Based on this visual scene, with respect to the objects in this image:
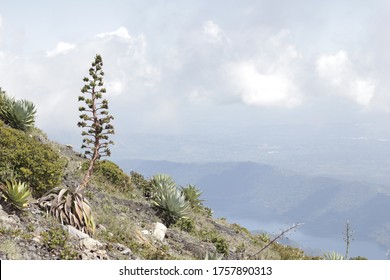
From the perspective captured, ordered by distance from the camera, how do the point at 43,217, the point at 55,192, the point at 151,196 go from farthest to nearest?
→ the point at 151,196 → the point at 55,192 → the point at 43,217

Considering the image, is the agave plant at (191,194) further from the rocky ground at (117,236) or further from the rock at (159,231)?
the rock at (159,231)

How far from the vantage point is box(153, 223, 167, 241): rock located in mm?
13258

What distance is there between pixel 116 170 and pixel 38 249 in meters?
11.1

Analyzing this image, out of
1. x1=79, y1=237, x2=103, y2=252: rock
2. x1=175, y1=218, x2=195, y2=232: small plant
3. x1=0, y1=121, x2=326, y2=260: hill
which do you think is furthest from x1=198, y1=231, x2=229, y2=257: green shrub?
x1=79, y1=237, x2=103, y2=252: rock

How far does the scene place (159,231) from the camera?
1360 centimetres

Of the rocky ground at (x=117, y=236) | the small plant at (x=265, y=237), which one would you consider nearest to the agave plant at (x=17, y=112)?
the rocky ground at (x=117, y=236)

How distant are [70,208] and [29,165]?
209cm

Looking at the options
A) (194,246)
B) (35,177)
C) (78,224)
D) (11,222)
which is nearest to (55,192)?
(35,177)

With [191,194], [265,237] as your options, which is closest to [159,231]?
[191,194]

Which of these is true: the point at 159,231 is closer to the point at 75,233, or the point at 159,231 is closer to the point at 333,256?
the point at 75,233

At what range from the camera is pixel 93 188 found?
16.2 metres

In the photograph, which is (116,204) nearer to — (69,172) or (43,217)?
(69,172)

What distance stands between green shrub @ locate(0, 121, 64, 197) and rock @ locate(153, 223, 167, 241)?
3.46 m

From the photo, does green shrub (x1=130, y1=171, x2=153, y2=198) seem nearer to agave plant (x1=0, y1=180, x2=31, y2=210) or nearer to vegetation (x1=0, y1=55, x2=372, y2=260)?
vegetation (x1=0, y1=55, x2=372, y2=260)
